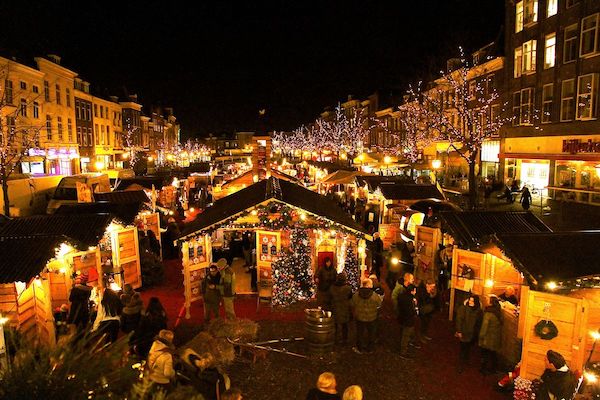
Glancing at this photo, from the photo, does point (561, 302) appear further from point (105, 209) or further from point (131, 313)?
point (105, 209)

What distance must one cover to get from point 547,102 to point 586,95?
9.60 feet

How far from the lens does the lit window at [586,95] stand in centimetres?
2210

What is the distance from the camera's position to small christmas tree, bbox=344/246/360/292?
471 inches

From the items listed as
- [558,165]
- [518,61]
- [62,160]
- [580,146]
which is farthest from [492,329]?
[62,160]

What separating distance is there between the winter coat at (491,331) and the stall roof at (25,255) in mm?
7953

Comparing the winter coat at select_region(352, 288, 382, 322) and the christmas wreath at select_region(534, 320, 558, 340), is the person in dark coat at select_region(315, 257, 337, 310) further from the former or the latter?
the christmas wreath at select_region(534, 320, 558, 340)

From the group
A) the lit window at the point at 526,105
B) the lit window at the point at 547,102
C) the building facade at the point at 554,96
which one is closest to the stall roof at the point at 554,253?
the building facade at the point at 554,96

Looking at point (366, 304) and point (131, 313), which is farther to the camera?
point (366, 304)

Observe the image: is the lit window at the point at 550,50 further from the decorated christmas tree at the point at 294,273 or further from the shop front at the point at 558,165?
the decorated christmas tree at the point at 294,273

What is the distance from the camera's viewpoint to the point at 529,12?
88.2 feet

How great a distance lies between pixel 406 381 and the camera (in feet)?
26.1

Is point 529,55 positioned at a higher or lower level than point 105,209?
higher

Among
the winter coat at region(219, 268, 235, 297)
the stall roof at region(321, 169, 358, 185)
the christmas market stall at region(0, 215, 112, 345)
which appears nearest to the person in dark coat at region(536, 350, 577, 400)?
the winter coat at region(219, 268, 235, 297)

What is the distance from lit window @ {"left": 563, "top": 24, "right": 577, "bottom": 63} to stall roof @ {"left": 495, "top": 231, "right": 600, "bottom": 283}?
1966cm
